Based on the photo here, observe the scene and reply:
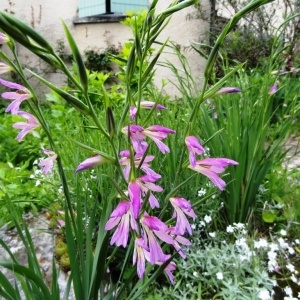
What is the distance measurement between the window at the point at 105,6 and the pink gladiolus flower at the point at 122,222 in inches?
233

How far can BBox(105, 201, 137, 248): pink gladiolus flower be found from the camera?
28.0 inches

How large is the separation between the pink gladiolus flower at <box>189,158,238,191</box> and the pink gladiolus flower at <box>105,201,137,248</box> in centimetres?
16

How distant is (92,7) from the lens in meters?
6.23

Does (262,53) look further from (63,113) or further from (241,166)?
(241,166)

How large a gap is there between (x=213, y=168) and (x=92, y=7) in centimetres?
605

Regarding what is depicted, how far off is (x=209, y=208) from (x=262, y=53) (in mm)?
4036

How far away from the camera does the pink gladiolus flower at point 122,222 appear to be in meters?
0.71

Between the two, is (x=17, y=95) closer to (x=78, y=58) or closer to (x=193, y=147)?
(x=78, y=58)

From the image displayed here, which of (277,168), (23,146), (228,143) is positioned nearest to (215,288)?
(228,143)

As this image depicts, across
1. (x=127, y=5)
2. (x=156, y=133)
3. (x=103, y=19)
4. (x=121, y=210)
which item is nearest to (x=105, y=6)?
(x=103, y=19)

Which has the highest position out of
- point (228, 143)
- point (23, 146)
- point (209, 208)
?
point (228, 143)

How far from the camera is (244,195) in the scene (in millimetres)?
1702

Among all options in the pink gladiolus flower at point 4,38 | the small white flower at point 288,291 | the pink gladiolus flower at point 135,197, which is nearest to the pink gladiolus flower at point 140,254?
the pink gladiolus flower at point 135,197

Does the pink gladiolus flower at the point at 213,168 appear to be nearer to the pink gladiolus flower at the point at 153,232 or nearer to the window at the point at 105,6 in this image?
the pink gladiolus flower at the point at 153,232
